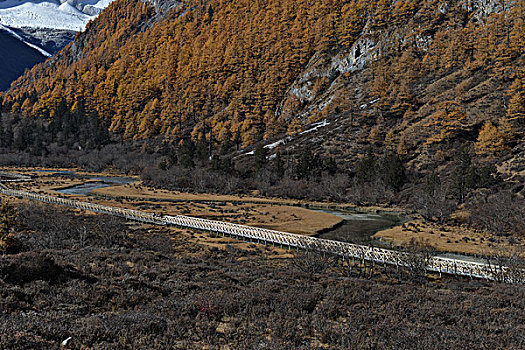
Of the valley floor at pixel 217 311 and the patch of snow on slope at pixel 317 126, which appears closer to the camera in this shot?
the valley floor at pixel 217 311

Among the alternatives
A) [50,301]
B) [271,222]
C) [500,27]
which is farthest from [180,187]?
[500,27]

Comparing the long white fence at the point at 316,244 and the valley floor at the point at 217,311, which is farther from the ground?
the valley floor at the point at 217,311

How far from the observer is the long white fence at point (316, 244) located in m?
22.9

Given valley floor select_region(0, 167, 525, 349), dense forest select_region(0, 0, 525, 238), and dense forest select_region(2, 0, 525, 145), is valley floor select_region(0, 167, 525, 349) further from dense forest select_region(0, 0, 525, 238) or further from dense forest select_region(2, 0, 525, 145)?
dense forest select_region(2, 0, 525, 145)

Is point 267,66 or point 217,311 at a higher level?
point 267,66

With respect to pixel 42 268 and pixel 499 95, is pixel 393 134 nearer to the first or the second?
pixel 499 95

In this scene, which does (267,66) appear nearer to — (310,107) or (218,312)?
(310,107)

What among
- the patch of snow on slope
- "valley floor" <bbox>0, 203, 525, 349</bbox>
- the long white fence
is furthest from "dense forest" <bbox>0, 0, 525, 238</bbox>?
"valley floor" <bbox>0, 203, 525, 349</bbox>

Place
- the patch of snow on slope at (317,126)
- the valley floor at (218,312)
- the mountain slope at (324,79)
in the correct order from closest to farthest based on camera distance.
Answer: the valley floor at (218,312) < the mountain slope at (324,79) < the patch of snow on slope at (317,126)

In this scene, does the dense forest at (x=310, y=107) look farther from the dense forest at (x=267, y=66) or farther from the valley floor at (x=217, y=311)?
the valley floor at (x=217, y=311)

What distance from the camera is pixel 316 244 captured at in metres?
27.3

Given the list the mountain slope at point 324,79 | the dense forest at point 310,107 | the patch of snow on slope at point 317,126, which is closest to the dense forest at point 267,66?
the mountain slope at point 324,79

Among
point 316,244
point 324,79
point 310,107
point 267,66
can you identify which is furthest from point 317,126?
point 316,244

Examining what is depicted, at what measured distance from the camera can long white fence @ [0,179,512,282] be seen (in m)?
22.9
